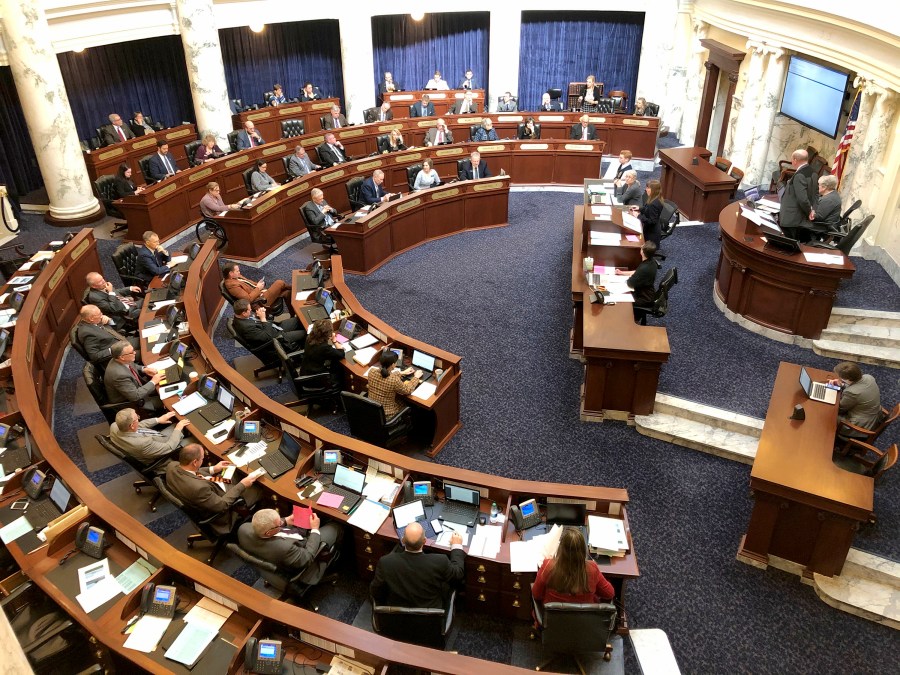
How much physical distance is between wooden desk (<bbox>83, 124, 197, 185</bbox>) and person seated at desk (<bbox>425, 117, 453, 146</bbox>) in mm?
5023

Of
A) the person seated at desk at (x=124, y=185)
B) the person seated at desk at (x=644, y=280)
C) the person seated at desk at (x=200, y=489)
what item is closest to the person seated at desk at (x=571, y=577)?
the person seated at desk at (x=200, y=489)

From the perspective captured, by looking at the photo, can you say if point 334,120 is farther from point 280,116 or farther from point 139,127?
A: point 139,127

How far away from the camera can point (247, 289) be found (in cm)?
850

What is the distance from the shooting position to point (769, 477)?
5.07 metres

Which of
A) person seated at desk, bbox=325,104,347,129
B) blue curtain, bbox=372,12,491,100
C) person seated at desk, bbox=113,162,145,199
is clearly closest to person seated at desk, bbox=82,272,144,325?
person seated at desk, bbox=113,162,145,199

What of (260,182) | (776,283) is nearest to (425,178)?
(260,182)

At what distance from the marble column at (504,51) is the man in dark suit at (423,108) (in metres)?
2.63

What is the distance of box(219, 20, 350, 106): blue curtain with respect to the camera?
1786 cm

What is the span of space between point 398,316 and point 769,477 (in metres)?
5.32

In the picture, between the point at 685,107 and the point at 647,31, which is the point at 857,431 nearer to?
the point at 685,107

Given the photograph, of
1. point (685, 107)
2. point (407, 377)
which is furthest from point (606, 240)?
point (685, 107)

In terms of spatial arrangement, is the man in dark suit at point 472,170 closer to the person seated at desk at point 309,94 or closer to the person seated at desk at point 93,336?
the person seated at desk at point 309,94

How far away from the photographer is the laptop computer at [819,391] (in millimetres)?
5969

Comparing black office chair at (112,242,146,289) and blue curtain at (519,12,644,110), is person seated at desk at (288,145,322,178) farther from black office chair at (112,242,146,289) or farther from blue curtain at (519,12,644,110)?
blue curtain at (519,12,644,110)
